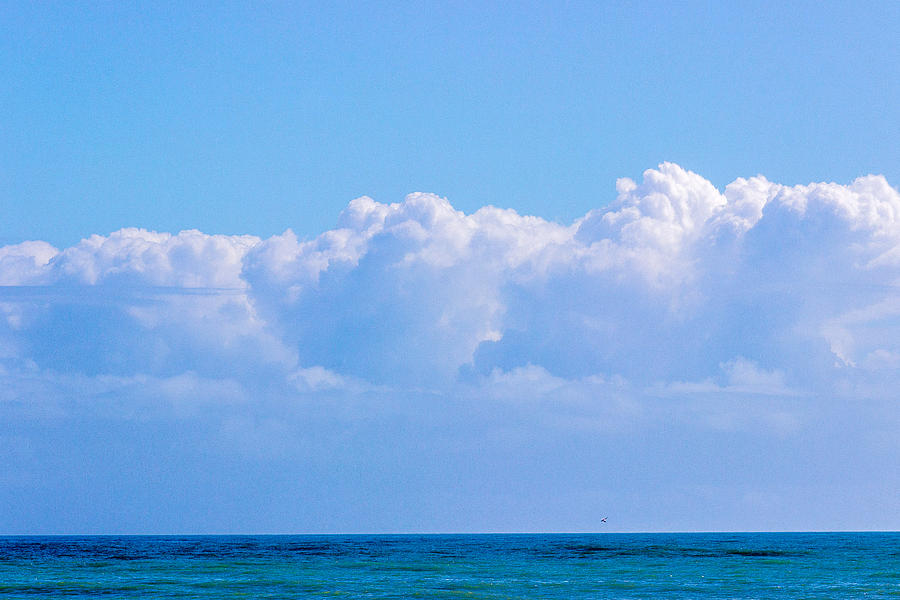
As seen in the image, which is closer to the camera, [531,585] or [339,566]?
[531,585]

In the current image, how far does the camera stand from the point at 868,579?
65562 mm

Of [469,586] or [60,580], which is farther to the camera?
[60,580]

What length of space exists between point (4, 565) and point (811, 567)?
223 ft

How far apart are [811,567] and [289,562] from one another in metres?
45.2

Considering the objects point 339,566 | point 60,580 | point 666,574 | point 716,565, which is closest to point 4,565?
point 60,580

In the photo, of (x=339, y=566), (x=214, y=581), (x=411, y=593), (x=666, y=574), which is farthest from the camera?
(x=339, y=566)

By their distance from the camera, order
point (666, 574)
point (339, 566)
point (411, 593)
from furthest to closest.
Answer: point (339, 566) < point (666, 574) < point (411, 593)

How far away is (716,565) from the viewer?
270 feet

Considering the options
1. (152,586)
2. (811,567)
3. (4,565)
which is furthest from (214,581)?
(811,567)

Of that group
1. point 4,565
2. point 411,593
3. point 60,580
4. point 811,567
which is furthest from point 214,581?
point 811,567

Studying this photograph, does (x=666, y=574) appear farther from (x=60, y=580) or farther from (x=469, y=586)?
(x=60, y=580)

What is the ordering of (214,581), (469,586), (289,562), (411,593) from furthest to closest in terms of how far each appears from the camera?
(289,562), (214,581), (469,586), (411,593)

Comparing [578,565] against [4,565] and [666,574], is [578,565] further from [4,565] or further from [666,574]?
[4,565]

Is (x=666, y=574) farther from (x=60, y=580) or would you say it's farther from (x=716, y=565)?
(x=60, y=580)
